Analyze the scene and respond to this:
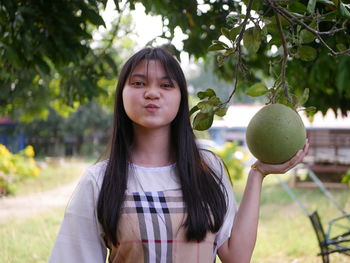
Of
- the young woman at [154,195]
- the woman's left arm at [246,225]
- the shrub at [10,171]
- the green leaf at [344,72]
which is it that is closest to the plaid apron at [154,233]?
the young woman at [154,195]

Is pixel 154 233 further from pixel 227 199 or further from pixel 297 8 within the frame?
pixel 297 8

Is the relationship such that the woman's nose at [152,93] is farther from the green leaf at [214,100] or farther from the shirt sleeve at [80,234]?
the shirt sleeve at [80,234]

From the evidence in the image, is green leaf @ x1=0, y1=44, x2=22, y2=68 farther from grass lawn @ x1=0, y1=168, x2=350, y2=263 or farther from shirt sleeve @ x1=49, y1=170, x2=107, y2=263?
shirt sleeve @ x1=49, y1=170, x2=107, y2=263

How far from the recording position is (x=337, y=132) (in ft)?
38.2

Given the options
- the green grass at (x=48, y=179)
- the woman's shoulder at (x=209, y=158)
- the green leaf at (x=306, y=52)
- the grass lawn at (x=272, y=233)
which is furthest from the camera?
the green grass at (x=48, y=179)

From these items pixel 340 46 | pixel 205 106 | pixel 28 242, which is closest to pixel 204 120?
pixel 205 106

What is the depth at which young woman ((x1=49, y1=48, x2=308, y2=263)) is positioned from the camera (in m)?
1.26

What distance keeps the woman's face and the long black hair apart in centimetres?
3

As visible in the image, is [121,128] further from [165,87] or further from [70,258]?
[70,258]

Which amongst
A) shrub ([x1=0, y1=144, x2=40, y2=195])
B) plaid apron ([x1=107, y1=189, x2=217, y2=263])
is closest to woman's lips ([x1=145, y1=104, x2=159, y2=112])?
plaid apron ([x1=107, y1=189, x2=217, y2=263])

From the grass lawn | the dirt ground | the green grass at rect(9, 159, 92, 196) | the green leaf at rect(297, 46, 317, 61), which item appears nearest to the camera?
the green leaf at rect(297, 46, 317, 61)

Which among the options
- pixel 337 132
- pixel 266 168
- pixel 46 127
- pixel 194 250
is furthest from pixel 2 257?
pixel 46 127

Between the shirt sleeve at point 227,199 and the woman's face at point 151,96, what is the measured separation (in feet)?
0.81

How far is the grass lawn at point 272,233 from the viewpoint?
3.21 metres
